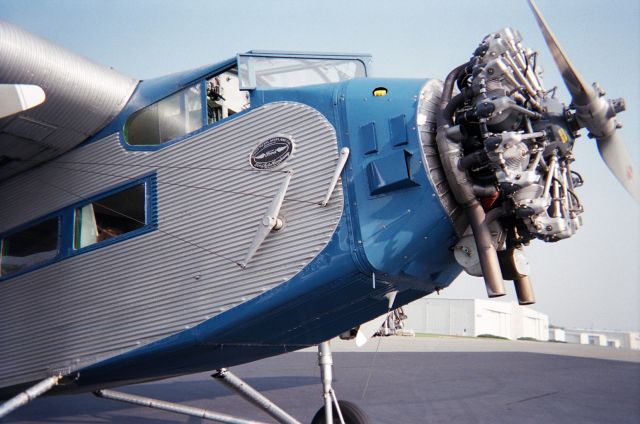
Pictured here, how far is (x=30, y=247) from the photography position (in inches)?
287

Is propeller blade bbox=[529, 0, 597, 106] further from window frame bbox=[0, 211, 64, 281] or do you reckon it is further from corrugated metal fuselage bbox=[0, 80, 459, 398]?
window frame bbox=[0, 211, 64, 281]

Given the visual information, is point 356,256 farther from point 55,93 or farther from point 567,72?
point 55,93

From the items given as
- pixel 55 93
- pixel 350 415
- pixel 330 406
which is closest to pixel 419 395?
pixel 350 415

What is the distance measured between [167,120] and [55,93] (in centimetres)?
127

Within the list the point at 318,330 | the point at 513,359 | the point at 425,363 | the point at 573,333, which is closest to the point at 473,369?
the point at 425,363

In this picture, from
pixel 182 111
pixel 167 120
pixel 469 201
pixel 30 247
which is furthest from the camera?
pixel 30 247

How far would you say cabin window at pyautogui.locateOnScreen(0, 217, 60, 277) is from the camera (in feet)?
23.1

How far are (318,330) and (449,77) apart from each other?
271 cm

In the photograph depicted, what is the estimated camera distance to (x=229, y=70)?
6.14 m

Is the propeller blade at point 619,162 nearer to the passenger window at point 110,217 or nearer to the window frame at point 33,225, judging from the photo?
the passenger window at point 110,217

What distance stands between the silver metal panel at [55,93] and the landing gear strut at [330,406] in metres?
3.73

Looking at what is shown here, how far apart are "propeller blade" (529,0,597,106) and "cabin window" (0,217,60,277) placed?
5692 mm

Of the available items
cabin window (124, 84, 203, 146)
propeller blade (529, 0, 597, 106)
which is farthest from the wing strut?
propeller blade (529, 0, 597, 106)

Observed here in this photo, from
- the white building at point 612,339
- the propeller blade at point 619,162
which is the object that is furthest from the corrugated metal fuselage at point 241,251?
the white building at point 612,339
